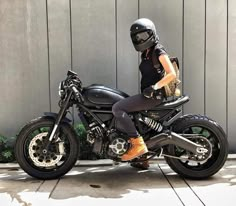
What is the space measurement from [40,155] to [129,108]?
53.3 inches

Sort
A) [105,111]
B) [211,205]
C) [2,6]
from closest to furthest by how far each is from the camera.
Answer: [211,205] → [105,111] → [2,6]

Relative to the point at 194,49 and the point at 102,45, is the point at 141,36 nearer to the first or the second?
the point at 102,45

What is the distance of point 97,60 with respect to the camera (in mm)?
7266

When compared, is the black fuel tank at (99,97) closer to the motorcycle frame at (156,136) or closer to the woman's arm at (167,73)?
the motorcycle frame at (156,136)

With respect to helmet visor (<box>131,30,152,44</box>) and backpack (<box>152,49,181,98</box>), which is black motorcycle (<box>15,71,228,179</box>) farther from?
helmet visor (<box>131,30,152,44</box>)

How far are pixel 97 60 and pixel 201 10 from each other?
1.87m

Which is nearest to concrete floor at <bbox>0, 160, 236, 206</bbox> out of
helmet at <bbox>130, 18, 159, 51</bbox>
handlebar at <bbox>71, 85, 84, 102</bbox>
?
handlebar at <bbox>71, 85, 84, 102</bbox>

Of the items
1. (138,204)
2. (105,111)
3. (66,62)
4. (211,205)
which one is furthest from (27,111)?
(211,205)

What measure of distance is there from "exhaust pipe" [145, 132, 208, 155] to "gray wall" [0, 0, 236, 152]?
1668 millimetres

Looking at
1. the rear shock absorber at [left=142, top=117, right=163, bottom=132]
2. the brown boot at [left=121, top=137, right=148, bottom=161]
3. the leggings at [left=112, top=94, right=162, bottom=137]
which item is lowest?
the brown boot at [left=121, top=137, right=148, bottom=161]

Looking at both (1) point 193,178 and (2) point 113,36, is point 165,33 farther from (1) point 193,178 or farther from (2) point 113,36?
(1) point 193,178

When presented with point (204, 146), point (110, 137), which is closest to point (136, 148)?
point (110, 137)

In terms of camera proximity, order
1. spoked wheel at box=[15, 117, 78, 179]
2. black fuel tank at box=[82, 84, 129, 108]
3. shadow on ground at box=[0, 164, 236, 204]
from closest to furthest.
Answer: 1. shadow on ground at box=[0, 164, 236, 204]
2. black fuel tank at box=[82, 84, 129, 108]
3. spoked wheel at box=[15, 117, 78, 179]

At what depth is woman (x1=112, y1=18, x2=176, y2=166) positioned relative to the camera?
18.4 feet
